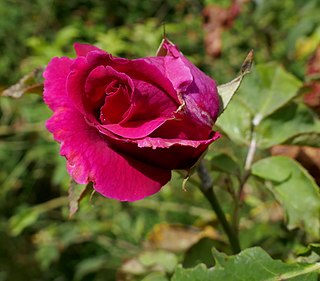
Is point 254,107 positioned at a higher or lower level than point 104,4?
higher

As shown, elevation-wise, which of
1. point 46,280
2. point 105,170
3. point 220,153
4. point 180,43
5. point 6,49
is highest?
point 105,170

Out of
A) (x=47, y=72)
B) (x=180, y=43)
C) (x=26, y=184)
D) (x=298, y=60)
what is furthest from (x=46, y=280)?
(x=47, y=72)

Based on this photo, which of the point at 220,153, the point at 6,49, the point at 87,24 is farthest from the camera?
the point at 6,49

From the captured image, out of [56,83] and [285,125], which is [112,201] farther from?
[56,83]

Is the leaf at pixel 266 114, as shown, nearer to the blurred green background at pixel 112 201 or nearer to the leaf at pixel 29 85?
the blurred green background at pixel 112 201

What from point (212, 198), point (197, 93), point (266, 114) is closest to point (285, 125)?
point (266, 114)

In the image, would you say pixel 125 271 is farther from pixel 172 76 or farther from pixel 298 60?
pixel 298 60

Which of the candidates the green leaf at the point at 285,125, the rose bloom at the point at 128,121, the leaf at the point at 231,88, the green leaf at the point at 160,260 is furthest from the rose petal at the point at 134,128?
the green leaf at the point at 160,260
